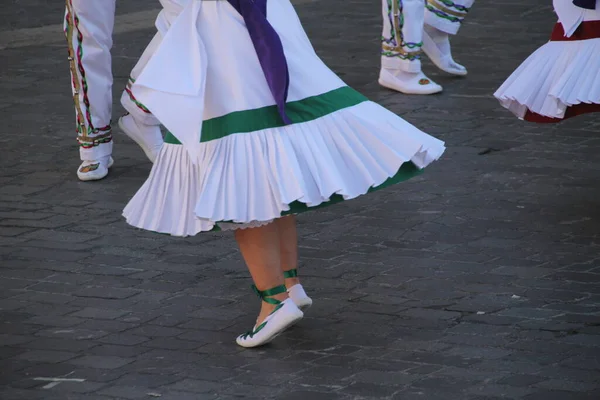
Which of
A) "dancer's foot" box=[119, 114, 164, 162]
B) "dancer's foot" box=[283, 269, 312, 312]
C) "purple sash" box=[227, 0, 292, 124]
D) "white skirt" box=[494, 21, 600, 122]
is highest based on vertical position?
"purple sash" box=[227, 0, 292, 124]

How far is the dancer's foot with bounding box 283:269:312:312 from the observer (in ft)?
16.0

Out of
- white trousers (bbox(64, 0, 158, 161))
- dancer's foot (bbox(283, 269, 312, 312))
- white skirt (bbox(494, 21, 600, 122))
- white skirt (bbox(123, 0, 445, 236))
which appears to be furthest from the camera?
white trousers (bbox(64, 0, 158, 161))

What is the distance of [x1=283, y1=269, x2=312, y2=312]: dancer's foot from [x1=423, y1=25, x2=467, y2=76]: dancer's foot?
14.8 feet

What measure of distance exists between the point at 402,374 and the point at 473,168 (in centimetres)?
282

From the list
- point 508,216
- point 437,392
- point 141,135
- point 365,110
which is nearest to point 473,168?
point 508,216

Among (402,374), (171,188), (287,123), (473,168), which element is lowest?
(473,168)

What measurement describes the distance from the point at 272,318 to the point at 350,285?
776 millimetres

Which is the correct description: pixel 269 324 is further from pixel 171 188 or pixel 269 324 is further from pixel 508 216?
pixel 508 216

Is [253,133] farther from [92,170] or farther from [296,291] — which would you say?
[92,170]

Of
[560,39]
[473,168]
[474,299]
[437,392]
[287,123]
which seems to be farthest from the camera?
[473,168]

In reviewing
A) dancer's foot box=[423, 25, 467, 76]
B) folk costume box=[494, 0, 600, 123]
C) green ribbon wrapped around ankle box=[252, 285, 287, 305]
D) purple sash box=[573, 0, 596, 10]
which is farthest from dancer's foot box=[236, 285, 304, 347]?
dancer's foot box=[423, 25, 467, 76]

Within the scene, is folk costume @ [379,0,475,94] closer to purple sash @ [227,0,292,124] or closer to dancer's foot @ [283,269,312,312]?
dancer's foot @ [283,269,312,312]

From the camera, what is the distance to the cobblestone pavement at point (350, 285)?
436 centimetres

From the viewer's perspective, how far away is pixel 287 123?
4.46m
